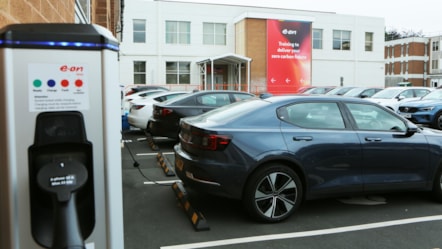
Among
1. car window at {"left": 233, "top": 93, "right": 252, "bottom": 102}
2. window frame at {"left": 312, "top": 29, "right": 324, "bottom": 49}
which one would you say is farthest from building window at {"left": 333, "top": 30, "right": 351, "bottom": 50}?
car window at {"left": 233, "top": 93, "right": 252, "bottom": 102}

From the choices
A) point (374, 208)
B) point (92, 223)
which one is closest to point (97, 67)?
point (92, 223)

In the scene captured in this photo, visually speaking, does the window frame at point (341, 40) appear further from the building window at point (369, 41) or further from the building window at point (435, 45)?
the building window at point (435, 45)

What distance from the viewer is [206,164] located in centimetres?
487

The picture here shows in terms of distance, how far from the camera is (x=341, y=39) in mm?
39719

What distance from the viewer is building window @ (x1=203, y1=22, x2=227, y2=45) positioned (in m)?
35.8

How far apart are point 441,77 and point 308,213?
69.7m

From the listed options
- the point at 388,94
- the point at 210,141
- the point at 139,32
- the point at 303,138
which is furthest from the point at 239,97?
the point at 139,32

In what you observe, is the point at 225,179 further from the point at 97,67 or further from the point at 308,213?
the point at 97,67

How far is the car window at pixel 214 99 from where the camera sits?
10.6 m

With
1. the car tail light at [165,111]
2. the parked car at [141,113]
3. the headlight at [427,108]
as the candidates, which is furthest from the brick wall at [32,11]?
the headlight at [427,108]

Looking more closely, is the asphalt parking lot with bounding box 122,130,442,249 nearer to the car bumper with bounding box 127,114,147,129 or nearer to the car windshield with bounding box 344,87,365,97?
the car bumper with bounding box 127,114,147,129

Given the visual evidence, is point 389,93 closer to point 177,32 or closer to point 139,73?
point 177,32

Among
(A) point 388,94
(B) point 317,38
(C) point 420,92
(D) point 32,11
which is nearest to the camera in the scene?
(D) point 32,11

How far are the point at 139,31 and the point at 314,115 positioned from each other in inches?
1199
